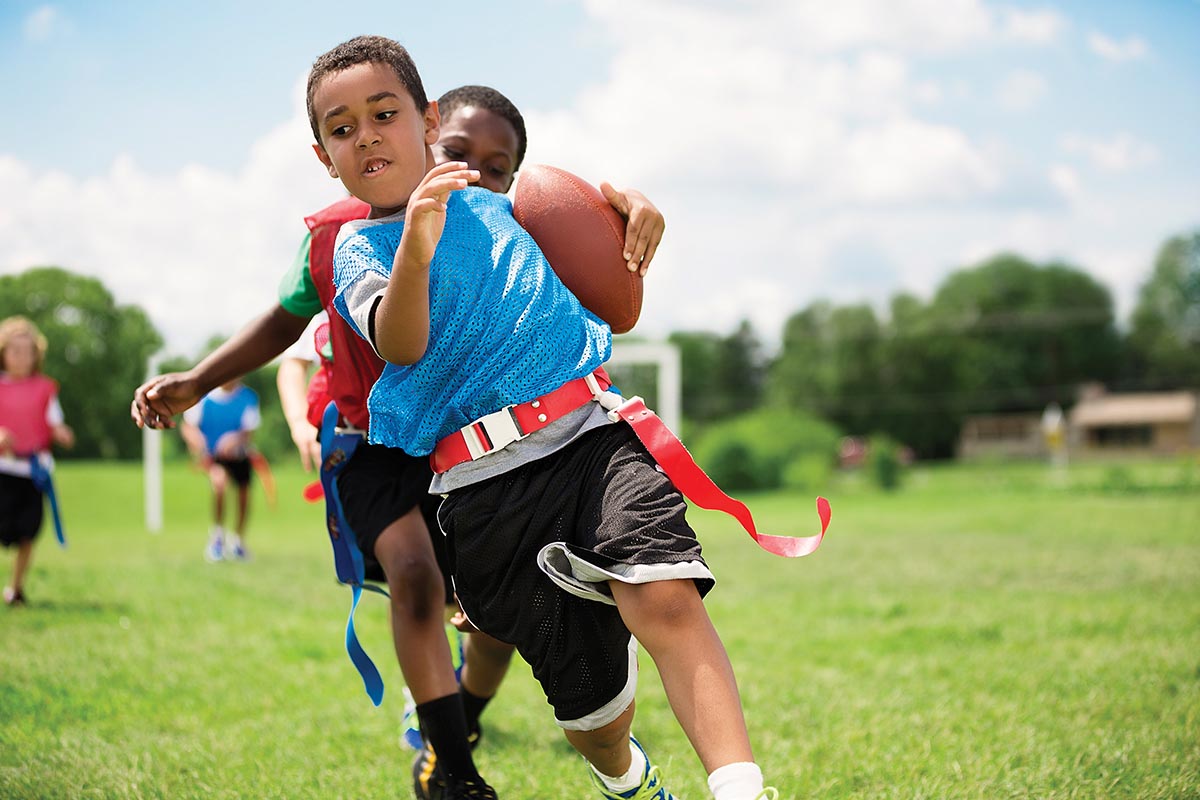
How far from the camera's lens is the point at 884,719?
3963mm

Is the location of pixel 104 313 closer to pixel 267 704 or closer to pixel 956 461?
pixel 267 704

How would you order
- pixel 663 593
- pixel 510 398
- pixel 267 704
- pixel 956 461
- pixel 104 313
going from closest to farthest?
1. pixel 663 593
2. pixel 510 398
3. pixel 267 704
4. pixel 104 313
5. pixel 956 461

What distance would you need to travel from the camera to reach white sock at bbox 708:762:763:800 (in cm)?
198

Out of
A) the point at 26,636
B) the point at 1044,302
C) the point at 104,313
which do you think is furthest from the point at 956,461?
the point at 26,636

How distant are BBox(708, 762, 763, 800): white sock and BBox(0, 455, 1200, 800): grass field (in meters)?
1.15

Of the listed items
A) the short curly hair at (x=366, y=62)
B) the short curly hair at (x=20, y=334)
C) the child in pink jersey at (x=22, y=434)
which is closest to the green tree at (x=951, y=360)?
the short curly hair at (x=20, y=334)

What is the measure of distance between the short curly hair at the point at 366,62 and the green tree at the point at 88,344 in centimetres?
1041

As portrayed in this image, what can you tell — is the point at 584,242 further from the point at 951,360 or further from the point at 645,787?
the point at 951,360

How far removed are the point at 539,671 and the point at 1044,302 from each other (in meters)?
76.7

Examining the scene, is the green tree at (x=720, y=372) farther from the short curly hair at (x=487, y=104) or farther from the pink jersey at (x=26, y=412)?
the short curly hair at (x=487, y=104)

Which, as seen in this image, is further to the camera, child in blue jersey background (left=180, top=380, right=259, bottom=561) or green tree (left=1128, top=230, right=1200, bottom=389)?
green tree (left=1128, top=230, right=1200, bottom=389)

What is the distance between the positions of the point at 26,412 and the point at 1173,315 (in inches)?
2808

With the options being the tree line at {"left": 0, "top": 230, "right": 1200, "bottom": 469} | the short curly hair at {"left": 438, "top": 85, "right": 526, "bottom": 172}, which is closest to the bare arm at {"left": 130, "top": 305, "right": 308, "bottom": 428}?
the short curly hair at {"left": 438, "top": 85, "right": 526, "bottom": 172}

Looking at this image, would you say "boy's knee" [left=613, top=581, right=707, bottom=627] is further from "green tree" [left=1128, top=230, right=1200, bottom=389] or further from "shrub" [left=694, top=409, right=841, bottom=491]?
"green tree" [left=1128, top=230, right=1200, bottom=389]
